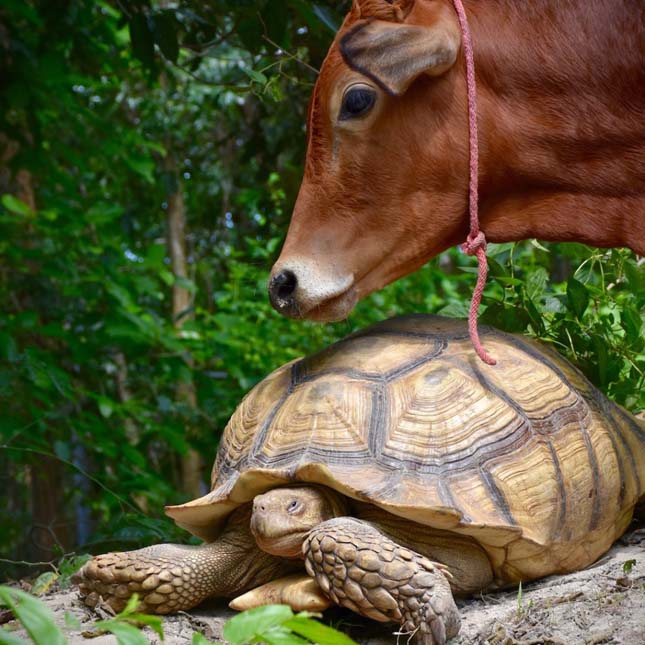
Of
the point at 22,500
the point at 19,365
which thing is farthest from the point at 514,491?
the point at 22,500

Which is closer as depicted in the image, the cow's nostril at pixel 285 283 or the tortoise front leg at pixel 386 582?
the tortoise front leg at pixel 386 582

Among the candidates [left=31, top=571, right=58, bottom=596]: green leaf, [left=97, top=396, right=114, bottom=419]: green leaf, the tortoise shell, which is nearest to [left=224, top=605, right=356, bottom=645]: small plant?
the tortoise shell

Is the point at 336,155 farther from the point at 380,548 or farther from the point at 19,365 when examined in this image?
the point at 19,365

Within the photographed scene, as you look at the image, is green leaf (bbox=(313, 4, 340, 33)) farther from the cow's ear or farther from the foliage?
the foliage

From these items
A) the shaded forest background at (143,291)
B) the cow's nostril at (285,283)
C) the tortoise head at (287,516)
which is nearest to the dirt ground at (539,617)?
the tortoise head at (287,516)

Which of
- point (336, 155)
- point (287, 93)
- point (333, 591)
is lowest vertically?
point (333, 591)

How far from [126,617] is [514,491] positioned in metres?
1.33

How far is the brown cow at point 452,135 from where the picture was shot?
7.73 feet

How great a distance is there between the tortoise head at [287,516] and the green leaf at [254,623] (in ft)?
3.16

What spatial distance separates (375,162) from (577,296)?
114 centimetres

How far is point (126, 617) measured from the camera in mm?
1258

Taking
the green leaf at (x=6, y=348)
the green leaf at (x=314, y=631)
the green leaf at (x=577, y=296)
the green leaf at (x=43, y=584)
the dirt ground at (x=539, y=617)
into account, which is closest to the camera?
the green leaf at (x=314, y=631)

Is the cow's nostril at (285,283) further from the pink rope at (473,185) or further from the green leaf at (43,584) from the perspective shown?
the green leaf at (43,584)

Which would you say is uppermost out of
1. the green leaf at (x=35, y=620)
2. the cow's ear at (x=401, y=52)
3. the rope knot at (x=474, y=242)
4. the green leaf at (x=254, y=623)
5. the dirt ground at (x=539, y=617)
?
the cow's ear at (x=401, y=52)
